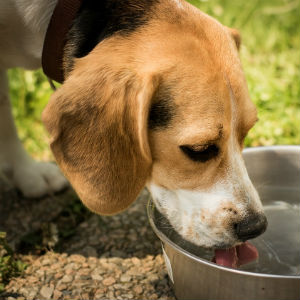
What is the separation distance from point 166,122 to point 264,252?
1.09 meters

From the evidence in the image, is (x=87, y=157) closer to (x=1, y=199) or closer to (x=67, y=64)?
(x=67, y=64)

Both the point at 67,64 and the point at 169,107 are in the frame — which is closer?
the point at 169,107

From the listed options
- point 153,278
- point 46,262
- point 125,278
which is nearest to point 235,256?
point 153,278

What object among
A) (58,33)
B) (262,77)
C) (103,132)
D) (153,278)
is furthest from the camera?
(262,77)

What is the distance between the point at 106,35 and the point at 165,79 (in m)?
0.38

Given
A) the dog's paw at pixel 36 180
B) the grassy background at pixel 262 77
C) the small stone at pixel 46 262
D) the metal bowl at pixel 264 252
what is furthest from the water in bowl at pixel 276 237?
the dog's paw at pixel 36 180

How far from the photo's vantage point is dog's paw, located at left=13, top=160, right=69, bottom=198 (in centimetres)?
365

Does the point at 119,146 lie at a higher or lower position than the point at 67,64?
lower

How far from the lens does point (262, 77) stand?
4770 millimetres

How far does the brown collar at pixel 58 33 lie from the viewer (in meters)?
2.56

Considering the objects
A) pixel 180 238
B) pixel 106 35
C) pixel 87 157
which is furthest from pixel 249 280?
pixel 106 35

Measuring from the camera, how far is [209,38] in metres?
2.49

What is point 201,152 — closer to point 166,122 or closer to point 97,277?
point 166,122

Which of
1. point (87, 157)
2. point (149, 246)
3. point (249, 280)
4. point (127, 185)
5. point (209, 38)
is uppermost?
point (209, 38)
